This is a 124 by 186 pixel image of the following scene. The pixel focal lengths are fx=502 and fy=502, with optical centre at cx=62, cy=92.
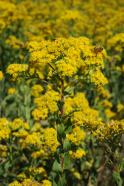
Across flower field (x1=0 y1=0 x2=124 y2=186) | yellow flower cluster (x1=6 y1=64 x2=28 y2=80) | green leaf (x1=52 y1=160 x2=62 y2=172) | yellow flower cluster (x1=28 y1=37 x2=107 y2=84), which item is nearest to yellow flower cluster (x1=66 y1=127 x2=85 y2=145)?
flower field (x1=0 y1=0 x2=124 y2=186)

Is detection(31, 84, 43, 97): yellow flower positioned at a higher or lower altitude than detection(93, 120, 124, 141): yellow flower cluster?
higher

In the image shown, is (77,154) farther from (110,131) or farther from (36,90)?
(36,90)

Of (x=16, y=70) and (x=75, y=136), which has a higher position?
(x=16, y=70)

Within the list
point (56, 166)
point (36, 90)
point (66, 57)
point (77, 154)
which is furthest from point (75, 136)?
point (36, 90)

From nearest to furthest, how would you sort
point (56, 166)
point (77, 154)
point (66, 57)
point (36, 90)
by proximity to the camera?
point (66, 57)
point (56, 166)
point (77, 154)
point (36, 90)

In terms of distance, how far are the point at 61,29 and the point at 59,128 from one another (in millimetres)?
5559

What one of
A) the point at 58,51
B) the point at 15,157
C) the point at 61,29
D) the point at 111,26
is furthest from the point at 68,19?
the point at 58,51

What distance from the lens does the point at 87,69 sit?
5.82 metres

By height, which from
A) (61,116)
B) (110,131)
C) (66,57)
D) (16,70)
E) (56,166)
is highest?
(66,57)

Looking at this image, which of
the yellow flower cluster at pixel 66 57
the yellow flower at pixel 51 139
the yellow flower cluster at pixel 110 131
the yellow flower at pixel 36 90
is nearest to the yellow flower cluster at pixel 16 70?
the yellow flower cluster at pixel 66 57

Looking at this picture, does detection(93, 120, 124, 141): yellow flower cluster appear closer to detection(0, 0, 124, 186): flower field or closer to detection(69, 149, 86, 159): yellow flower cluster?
detection(0, 0, 124, 186): flower field

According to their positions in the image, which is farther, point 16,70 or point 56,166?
point 56,166

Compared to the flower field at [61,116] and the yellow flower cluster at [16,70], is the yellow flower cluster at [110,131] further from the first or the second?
the yellow flower cluster at [16,70]

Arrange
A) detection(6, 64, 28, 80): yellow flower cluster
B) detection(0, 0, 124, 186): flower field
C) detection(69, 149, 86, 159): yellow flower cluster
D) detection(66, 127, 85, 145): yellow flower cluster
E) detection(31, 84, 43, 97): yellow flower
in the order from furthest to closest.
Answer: detection(31, 84, 43, 97): yellow flower, detection(69, 149, 86, 159): yellow flower cluster, detection(66, 127, 85, 145): yellow flower cluster, detection(6, 64, 28, 80): yellow flower cluster, detection(0, 0, 124, 186): flower field
